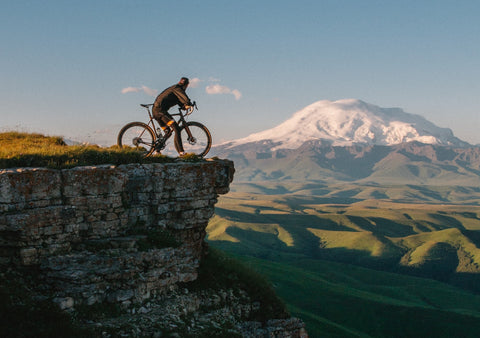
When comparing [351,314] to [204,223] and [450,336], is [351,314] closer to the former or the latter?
[450,336]

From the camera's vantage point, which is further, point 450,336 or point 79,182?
point 450,336

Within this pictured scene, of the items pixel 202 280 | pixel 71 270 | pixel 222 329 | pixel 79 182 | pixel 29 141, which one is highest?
pixel 29 141

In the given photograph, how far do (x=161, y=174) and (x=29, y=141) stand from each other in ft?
23.3

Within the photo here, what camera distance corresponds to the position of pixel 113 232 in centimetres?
1598

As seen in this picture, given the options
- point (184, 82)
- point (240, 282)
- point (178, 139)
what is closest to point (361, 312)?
point (240, 282)

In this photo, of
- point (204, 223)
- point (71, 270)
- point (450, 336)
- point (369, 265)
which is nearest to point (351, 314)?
point (450, 336)

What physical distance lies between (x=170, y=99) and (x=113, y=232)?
7.48 meters

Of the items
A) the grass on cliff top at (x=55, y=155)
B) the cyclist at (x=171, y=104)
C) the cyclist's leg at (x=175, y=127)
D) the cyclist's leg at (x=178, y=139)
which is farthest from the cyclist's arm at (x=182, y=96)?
the grass on cliff top at (x=55, y=155)

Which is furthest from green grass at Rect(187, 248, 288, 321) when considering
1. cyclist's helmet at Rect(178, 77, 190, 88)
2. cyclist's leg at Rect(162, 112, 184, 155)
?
cyclist's helmet at Rect(178, 77, 190, 88)

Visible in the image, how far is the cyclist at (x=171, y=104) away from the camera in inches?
786

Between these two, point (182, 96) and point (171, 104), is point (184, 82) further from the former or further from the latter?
point (171, 104)

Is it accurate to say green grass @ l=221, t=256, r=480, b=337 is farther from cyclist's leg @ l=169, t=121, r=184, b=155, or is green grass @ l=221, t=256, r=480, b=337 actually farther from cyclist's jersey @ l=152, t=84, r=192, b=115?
cyclist's jersey @ l=152, t=84, r=192, b=115

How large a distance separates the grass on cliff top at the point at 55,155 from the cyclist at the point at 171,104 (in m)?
1.90

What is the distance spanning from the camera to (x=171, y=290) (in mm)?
16594
